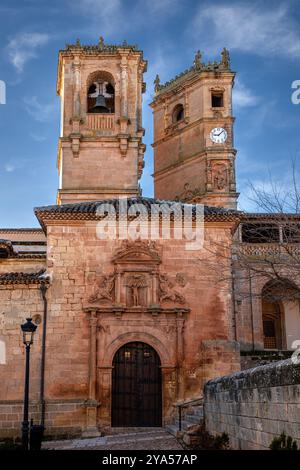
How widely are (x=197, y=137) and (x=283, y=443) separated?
27860 mm

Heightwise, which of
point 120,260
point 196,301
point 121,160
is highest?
point 121,160

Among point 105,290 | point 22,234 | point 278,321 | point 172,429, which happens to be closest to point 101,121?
point 22,234

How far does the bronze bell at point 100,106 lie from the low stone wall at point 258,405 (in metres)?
19.8

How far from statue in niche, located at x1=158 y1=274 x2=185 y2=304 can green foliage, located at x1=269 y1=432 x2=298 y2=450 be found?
9.93m

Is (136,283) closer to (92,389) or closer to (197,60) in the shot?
(92,389)

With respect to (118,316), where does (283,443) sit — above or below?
below

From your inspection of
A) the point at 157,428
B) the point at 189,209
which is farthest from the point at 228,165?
the point at 157,428

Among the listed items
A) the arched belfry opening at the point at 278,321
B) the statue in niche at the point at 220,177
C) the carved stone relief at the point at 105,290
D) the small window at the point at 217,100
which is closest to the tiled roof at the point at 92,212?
the carved stone relief at the point at 105,290

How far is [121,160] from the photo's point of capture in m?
29.6

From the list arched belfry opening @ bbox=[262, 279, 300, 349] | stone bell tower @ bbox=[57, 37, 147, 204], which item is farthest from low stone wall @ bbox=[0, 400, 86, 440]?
arched belfry opening @ bbox=[262, 279, 300, 349]

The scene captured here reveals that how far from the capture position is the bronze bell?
96.4 feet

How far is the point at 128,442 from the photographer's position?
14.6 meters
